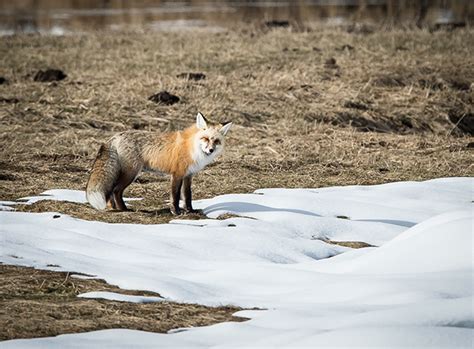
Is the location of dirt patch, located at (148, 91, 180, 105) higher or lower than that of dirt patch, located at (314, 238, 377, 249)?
higher

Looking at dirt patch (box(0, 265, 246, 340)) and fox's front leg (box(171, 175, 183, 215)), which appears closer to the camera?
dirt patch (box(0, 265, 246, 340))

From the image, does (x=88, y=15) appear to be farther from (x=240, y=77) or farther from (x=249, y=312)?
(x=249, y=312)

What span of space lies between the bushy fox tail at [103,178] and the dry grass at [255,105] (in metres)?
0.23

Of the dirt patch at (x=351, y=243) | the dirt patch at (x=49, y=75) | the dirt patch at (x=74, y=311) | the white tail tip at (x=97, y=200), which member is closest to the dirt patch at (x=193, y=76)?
the dirt patch at (x=49, y=75)

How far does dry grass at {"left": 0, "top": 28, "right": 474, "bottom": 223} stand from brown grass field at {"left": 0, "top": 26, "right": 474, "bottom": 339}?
0.03 metres

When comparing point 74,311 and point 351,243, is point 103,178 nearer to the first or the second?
point 351,243

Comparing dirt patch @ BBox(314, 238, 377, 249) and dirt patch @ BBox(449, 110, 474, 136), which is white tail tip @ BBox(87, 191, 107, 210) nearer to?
dirt patch @ BBox(314, 238, 377, 249)

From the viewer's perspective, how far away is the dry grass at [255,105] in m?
12.4

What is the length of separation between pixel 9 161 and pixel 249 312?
7.29m

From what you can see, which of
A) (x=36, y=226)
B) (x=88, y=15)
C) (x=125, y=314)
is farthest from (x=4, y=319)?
(x=88, y=15)

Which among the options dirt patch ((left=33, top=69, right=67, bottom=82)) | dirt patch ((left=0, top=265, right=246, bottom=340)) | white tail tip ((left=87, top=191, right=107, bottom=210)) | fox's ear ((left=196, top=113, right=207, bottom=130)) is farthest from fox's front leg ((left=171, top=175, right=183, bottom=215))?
dirt patch ((left=33, top=69, right=67, bottom=82))

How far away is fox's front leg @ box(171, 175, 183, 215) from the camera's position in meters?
10.1

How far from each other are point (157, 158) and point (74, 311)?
4205 mm

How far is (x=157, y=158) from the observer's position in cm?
1045
